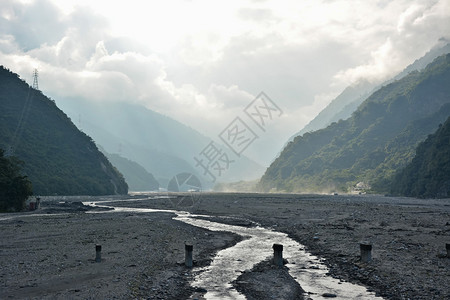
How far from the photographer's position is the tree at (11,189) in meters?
60.2

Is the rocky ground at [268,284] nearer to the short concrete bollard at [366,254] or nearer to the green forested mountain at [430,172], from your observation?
the short concrete bollard at [366,254]

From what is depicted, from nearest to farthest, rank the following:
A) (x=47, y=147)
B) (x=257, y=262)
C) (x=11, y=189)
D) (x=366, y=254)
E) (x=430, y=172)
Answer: (x=366, y=254) < (x=257, y=262) < (x=11, y=189) < (x=430, y=172) < (x=47, y=147)

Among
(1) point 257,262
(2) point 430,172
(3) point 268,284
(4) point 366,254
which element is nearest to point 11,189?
(1) point 257,262

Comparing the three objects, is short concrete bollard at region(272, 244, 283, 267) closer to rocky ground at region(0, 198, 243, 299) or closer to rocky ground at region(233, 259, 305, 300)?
rocky ground at region(233, 259, 305, 300)

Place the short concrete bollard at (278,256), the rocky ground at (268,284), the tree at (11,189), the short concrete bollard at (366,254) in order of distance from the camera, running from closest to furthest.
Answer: the rocky ground at (268,284)
the short concrete bollard at (366,254)
the short concrete bollard at (278,256)
the tree at (11,189)

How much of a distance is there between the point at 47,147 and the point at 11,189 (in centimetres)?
Answer: 8281

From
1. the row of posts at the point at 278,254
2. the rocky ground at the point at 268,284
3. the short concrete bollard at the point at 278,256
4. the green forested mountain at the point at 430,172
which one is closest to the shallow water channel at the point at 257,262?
the rocky ground at the point at 268,284

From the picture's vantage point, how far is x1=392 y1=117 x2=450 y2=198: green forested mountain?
106m

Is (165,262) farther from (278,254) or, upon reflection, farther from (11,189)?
(11,189)

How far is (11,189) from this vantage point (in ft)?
200

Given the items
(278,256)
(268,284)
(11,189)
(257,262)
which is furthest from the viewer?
(11,189)

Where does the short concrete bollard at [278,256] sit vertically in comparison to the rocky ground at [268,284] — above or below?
above

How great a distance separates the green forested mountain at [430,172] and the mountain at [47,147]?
122931 mm

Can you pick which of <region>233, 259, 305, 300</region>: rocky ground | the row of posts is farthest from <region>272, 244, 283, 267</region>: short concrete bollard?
<region>233, 259, 305, 300</region>: rocky ground
